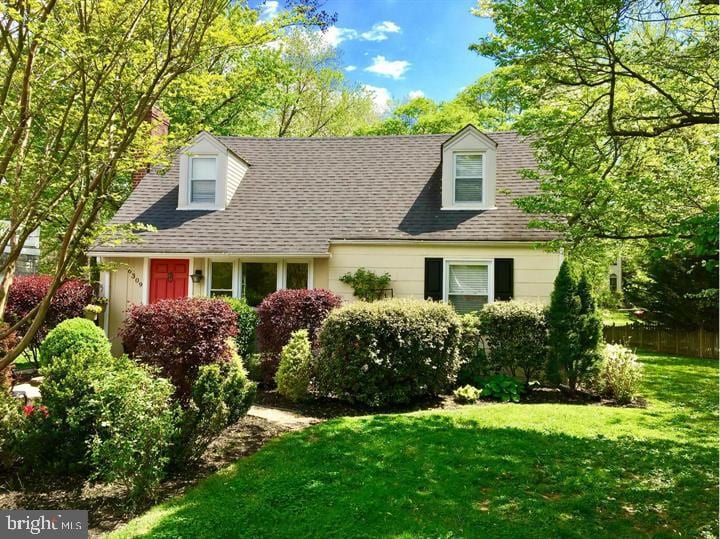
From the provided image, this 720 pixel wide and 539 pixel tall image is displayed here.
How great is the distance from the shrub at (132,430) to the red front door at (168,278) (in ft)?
24.5

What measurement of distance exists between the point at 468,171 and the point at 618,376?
20.4ft

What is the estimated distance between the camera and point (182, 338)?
279 inches

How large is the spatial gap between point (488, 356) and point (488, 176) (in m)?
5.03

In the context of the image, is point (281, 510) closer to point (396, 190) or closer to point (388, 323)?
point (388, 323)

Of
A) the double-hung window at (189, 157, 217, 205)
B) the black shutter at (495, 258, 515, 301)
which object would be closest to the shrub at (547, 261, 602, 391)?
the black shutter at (495, 258, 515, 301)

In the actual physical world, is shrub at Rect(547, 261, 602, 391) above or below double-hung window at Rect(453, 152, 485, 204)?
below

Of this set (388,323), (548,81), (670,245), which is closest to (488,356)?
(388,323)

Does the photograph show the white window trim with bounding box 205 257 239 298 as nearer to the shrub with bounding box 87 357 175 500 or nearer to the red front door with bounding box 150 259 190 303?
the red front door with bounding box 150 259 190 303

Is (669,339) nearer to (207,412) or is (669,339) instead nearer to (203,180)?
(203,180)

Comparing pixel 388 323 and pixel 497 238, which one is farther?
pixel 497 238

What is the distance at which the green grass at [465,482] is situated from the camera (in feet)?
12.9

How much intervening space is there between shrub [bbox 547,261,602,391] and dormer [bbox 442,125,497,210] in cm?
384

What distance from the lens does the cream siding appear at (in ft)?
35.8

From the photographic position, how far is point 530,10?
18.9 ft
